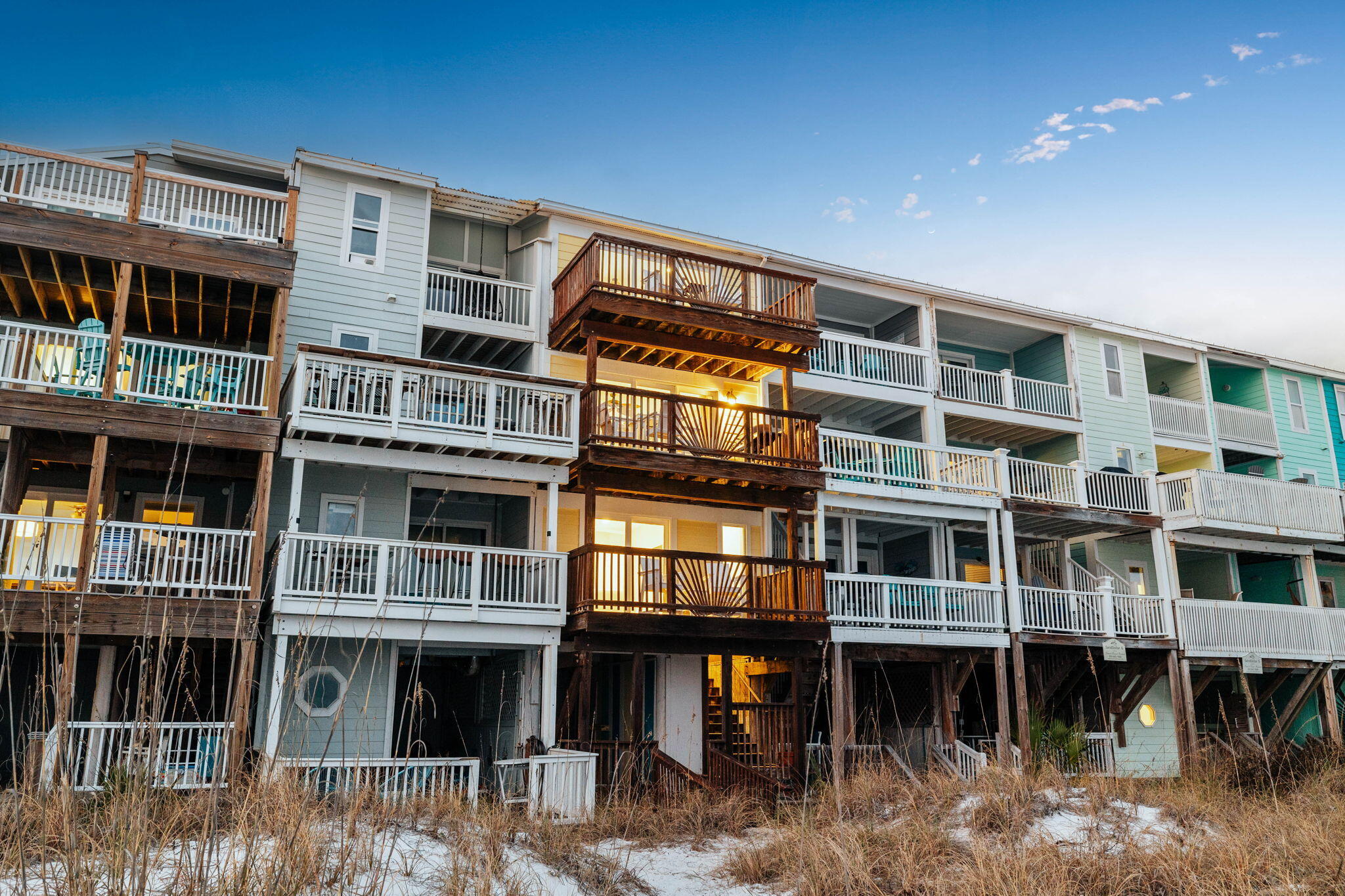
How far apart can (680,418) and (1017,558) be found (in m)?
11.7

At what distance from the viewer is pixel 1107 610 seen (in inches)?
913

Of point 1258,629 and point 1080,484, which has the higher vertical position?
point 1080,484

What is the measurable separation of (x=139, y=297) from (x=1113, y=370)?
23.6 metres

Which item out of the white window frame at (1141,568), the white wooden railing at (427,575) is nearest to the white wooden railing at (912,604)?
the white wooden railing at (427,575)

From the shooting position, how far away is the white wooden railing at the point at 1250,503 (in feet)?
81.6

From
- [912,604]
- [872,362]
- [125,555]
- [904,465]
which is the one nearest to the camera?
[125,555]

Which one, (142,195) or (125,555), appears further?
(142,195)

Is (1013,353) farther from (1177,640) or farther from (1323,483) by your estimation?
(1323,483)

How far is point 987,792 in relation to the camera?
496 inches

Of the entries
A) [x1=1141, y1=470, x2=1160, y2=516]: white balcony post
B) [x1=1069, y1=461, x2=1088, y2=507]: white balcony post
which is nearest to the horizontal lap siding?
[x1=1069, y1=461, x2=1088, y2=507]: white balcony post

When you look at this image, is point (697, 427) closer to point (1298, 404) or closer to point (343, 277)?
point (343, 277)

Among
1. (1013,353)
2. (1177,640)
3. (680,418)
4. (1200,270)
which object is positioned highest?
(1200,270)

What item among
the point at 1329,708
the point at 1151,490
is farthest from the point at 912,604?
the point at 1329,708

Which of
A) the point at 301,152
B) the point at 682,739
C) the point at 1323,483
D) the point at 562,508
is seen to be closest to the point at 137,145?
the point at 301,152
